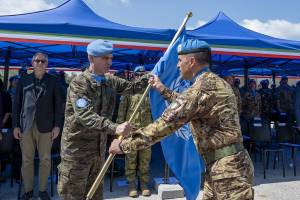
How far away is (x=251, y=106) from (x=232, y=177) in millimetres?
6658

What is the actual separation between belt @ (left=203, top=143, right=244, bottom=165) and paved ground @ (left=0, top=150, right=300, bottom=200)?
341 cm

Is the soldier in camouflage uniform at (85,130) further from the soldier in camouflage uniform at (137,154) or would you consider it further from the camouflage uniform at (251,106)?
the camouflage uniform at (251,106)

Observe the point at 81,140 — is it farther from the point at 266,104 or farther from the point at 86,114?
the point at 266,104

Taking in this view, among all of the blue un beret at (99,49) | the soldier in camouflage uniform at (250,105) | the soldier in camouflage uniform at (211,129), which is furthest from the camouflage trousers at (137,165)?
the soldier in camouflage uniform at (211,129)

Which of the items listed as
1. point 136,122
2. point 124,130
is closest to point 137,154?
point 136,122

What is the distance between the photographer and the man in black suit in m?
5.36

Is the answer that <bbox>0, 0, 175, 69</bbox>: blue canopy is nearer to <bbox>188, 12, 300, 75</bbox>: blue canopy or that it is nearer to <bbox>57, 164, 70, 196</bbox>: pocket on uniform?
<bbox>188, 12, 300, 75</bbox>: blue canopy

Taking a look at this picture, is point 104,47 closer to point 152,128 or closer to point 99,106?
point 99,106

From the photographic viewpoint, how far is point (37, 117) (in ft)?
17.6

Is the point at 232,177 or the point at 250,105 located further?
the point at 250,105

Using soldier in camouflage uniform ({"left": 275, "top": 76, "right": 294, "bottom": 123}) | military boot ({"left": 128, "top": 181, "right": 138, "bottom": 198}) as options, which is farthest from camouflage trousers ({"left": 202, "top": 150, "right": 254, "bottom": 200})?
soldier in camouflage uniform ({"left": 275, "top": 76, "right": 294, "bottom": 123})

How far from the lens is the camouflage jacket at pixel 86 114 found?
3.38 metres

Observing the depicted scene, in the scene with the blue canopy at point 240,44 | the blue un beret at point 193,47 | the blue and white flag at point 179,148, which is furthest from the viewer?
the blue canopy at point 240,44

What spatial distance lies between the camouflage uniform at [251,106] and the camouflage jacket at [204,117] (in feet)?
20.6
